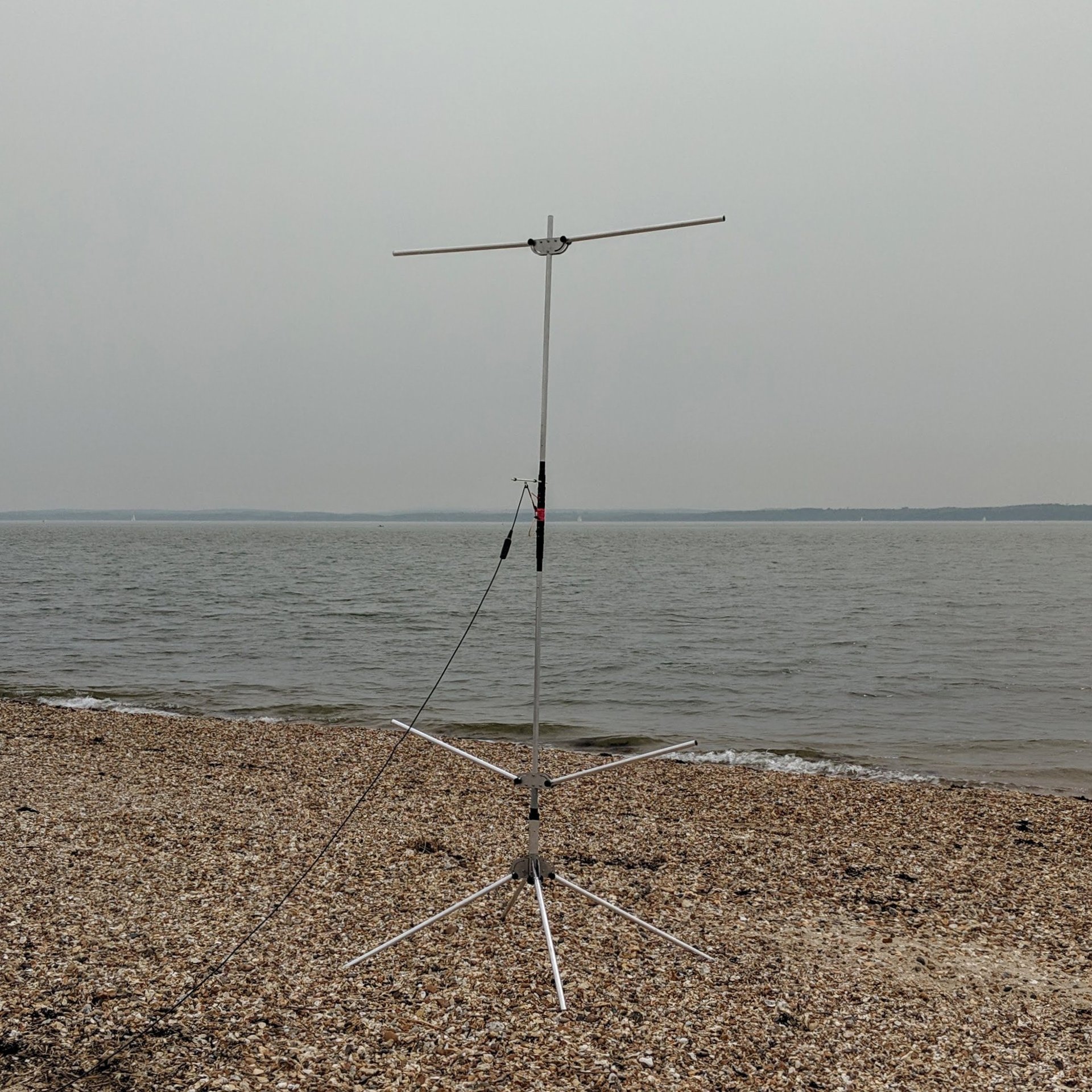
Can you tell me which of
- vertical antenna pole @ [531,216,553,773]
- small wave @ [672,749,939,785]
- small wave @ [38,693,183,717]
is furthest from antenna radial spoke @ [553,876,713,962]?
small wave @ [38,693,183,717]

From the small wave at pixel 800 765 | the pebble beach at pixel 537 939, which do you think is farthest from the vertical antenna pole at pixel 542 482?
the small wave at pixel 800 765

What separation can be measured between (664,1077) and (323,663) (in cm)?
1743

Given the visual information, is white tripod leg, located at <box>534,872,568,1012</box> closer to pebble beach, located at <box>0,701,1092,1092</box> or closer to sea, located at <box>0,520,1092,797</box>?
pebble beach, located at <box>0,701,1092,1092</box>

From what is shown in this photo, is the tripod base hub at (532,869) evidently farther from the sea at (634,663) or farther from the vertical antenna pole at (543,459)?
the sea at (634,663)

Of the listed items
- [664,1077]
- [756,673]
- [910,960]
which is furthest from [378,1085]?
[756,673]

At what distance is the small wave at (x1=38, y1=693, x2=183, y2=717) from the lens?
1433 centimetres

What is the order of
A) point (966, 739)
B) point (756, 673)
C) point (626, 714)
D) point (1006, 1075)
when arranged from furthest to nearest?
point (756, 673) → point (626, 714) → point (966, 739) → point (1006, 1075)

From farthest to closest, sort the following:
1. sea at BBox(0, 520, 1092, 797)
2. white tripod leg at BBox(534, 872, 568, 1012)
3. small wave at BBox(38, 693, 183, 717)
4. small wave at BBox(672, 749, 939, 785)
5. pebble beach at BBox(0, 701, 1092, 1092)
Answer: small wave at BBox(38, 693, 183, 717) < sea at BBox(0, 520, 1092, 797) < small wave at BBox(672, 749, 939, 785) < white tripod leg at BBox(534, 872, 568, 1012) < pebble beach at BBox(0, 701, 1092, 1092)

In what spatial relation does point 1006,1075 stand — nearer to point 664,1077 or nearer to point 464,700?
point 664,1077

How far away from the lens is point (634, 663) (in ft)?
69.7

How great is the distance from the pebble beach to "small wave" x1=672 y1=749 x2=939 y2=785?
1517 mm

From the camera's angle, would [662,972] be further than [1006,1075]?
Yes

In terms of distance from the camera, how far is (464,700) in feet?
53.9

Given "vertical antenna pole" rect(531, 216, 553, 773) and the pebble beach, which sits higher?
"vertical antenna pole" rect(531, 216, 553, 773)
